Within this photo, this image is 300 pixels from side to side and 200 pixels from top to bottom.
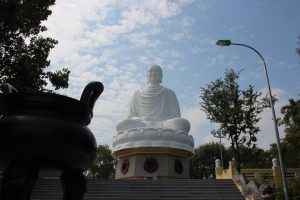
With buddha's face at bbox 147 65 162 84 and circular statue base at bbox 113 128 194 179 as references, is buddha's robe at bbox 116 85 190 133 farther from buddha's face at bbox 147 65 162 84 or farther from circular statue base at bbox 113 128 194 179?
circular statue base at bbox 113 128 194 179

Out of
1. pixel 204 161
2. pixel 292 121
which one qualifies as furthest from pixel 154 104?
pixel 204 161

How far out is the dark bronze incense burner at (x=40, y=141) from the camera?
8.20 feet

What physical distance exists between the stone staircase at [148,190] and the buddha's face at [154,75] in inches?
348

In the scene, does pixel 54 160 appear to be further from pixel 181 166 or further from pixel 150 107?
pixel 150 107

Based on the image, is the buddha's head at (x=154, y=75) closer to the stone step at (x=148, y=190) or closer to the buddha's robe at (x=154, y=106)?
the buddha's robe at (x=154, y=106)

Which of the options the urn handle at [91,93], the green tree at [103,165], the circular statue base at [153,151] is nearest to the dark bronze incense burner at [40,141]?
the urn handle at [91,93]

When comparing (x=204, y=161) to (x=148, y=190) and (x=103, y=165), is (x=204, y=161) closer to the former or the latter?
(x=103, y=165)

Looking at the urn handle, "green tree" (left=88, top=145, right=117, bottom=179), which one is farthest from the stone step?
"green tree" (left=88, top=145, right=117, bottom=179)

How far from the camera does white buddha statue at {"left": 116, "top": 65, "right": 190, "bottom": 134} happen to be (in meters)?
18.1

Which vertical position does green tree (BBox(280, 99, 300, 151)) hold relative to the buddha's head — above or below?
below

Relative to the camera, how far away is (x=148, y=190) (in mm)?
11367

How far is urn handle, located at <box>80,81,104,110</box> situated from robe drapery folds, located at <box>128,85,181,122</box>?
15045 mm

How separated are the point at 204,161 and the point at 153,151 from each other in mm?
24315

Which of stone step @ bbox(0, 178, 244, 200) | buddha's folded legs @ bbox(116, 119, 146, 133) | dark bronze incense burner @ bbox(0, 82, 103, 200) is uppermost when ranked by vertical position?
buddha's folded legs @ bbox(116, 119, 146, 133)
